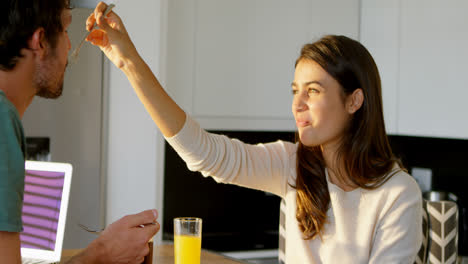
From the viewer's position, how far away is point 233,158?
5.67 ft

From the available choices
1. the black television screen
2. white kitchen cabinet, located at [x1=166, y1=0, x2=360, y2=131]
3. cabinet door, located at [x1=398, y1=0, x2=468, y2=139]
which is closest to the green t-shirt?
white kitchen cabinet, located at [x1=166, y1=0, x2=360, y2=131]

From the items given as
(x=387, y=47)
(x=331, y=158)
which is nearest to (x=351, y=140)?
(x=331, y=158)

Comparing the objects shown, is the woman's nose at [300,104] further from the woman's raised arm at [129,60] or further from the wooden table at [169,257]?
the wooden table at [169,257]

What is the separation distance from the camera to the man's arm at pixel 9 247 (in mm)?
1046

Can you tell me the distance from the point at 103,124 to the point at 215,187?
3.15 feet

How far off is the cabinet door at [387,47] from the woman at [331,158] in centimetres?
137

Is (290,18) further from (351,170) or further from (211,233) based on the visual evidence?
(351,170)

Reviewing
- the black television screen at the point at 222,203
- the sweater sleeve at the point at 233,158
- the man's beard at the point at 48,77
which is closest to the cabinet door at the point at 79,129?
the black television screen at the point at 222,203

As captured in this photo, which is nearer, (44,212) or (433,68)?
(44,212)

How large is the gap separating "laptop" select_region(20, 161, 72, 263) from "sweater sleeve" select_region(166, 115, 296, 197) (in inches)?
16.0

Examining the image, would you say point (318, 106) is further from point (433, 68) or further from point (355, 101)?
point (433, 68)

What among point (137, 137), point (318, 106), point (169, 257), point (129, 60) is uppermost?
point (129, 60)

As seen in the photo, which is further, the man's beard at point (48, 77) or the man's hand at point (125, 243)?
the man's hand at point (125, 243)

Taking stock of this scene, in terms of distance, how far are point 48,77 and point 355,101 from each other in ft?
2.81
